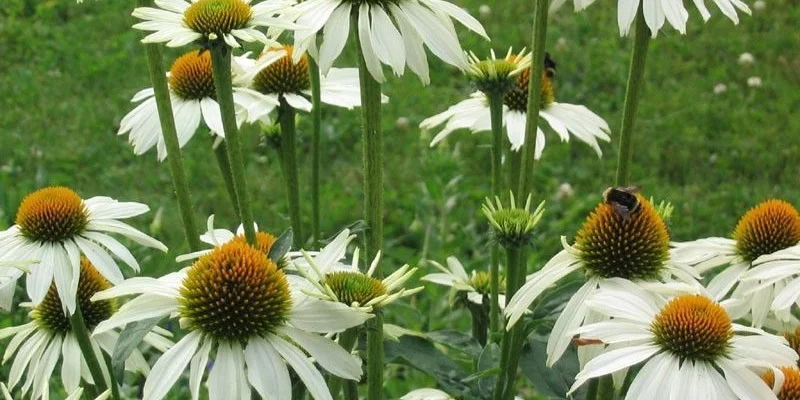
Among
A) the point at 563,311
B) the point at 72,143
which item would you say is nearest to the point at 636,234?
the point at 563,311

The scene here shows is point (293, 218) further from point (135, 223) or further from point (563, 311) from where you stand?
point (135, 223)

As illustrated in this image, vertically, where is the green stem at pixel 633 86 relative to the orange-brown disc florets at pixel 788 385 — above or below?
above

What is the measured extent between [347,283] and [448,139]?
2146mm

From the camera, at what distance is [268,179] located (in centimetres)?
303

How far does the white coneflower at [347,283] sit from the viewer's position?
0.96m

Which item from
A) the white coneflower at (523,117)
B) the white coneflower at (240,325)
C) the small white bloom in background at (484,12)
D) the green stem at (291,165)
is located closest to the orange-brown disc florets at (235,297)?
the white coneflower at (240,325)

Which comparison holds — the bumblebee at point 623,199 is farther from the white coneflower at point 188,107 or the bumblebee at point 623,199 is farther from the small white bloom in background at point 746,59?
the small white bloom in background at point 746,59

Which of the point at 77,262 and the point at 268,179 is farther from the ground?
the point at 77,262

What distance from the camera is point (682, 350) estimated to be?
1.01 m

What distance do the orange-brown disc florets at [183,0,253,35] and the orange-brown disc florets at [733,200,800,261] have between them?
2.03ft

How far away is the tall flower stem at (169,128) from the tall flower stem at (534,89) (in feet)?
1.14

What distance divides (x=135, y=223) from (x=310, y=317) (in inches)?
76.6

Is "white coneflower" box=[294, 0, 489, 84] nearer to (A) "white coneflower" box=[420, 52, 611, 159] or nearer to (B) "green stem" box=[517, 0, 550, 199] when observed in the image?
(B) "green stem" box=[517, 0, 550, 199]

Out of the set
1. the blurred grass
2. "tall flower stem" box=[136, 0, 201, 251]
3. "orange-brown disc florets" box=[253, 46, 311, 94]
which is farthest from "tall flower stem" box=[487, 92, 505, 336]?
the blurred grass
